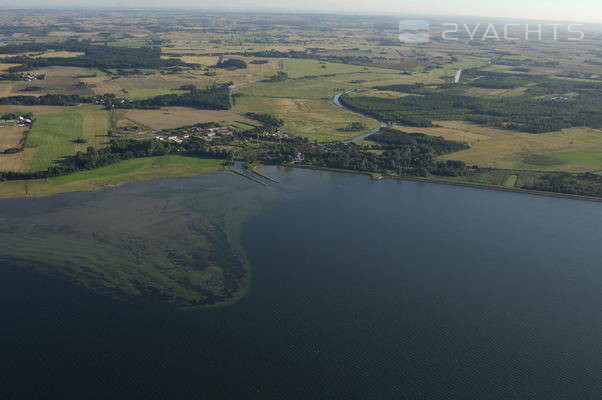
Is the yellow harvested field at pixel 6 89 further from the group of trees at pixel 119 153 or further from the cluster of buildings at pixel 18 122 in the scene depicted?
A: the group of trees at pixel 119 153

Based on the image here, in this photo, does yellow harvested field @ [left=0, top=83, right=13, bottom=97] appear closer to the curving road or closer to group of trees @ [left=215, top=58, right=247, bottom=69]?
group of trees @ [left=215, top=58, right=247, bottom=69]

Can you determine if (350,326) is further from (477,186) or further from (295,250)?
(477,186)

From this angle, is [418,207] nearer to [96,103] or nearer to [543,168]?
[543,168]

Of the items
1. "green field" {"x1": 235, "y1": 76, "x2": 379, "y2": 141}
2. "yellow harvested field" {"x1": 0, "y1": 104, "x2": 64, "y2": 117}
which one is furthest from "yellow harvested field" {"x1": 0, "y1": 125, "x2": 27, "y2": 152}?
"green field" {"x1": 235, "y1": 76, "x2": 379, "y2": 141}

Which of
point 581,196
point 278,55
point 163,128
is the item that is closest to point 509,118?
point 581,196

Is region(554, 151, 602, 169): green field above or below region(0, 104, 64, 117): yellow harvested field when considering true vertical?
below
